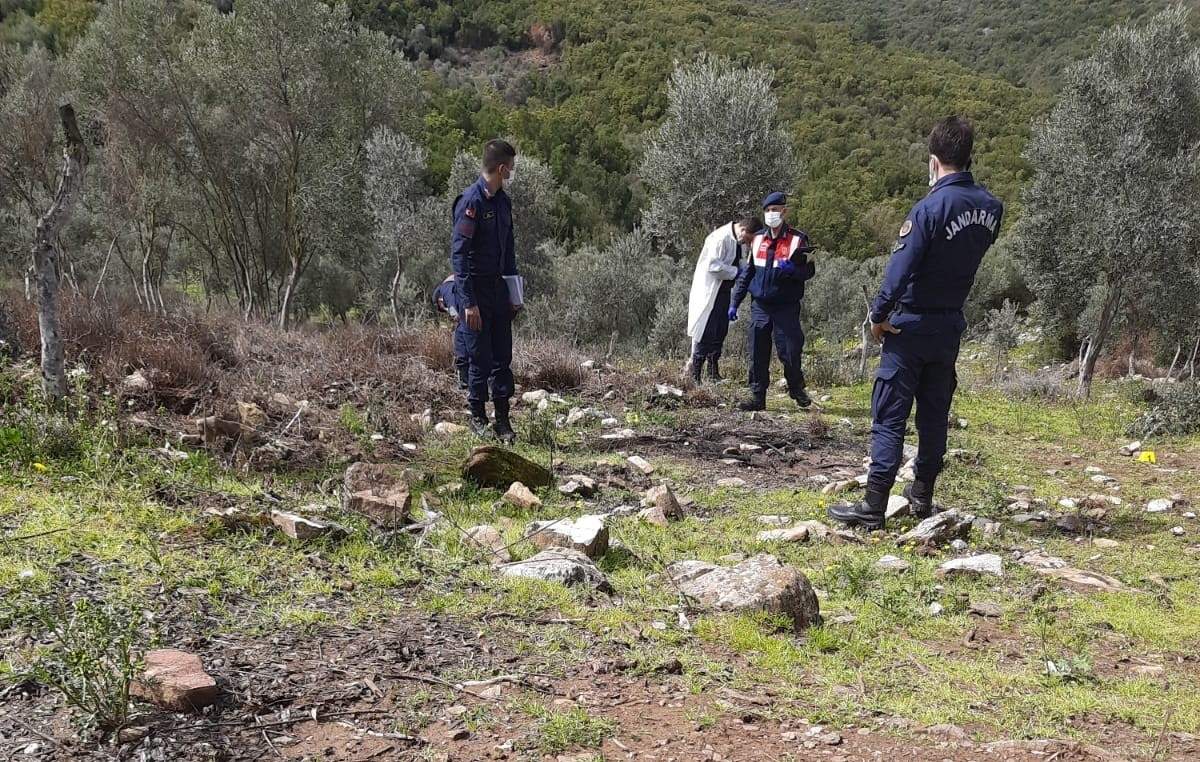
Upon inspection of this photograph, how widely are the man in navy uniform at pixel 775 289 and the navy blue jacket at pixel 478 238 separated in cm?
295

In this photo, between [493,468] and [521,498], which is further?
[493,468]

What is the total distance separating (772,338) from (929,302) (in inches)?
141

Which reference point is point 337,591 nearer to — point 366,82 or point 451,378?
point 451,378

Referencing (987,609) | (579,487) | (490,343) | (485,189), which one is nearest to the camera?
(987,609)

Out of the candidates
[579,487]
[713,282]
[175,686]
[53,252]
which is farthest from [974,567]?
[713,282]

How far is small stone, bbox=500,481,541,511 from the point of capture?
4.22 metres

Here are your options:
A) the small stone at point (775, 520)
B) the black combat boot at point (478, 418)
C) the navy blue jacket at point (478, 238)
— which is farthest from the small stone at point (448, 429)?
the small stone at point (775, 520)

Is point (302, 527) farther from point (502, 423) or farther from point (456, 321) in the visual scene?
point (456, 321)

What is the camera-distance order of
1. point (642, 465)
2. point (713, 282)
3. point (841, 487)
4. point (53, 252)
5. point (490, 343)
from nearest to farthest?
1. point (53, 252)
2. point (841, 487)
3. point (642, 465)
4. point (490, 343)
5. point (713, 282)

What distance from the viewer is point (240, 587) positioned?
2703 mm

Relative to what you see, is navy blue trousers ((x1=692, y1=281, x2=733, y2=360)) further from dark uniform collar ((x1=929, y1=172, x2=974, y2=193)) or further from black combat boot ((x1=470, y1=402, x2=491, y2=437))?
dark uniform collar ((x1=929, y1=172, x2=974, y2=193))

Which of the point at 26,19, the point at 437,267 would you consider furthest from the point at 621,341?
the point at 26,19

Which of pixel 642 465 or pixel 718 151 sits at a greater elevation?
pixel 718 151

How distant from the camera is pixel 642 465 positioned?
5359 millimetres
